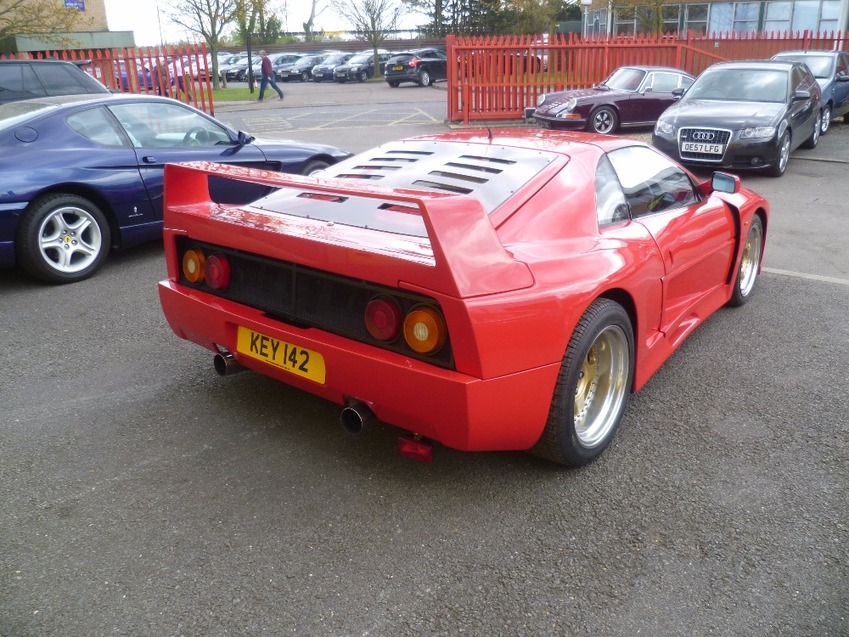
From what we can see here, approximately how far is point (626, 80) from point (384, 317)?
45.9 ft

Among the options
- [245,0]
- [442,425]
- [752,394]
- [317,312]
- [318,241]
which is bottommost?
[752,394]

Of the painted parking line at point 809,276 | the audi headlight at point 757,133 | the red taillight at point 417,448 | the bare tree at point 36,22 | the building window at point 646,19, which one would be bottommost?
the painted parking line at point 809,276

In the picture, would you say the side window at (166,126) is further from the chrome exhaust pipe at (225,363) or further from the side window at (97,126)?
the chrome exhaust pipe at (225,363)

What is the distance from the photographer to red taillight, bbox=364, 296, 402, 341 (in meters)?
2.68

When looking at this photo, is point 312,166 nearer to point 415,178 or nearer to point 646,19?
point 415,178

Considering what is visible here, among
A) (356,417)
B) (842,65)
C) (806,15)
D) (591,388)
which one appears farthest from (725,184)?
(806,15)

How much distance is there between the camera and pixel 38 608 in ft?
7.53

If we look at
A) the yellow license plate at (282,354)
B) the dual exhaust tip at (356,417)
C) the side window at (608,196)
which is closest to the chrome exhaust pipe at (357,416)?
the dual exhaust tip at (356,417)

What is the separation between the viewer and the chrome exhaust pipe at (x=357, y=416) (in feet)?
9.27

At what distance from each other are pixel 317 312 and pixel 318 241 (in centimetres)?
28

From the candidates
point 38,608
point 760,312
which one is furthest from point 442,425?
point 760,312

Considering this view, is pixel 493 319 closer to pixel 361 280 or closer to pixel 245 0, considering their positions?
pixel 361 280

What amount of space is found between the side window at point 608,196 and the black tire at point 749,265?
1766mm

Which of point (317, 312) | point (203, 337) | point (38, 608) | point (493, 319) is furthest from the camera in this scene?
point (203, 337)
